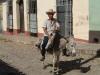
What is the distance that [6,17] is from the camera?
27.4 m

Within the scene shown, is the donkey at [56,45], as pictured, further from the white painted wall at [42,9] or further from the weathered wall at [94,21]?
the white painted wall at [42,9]

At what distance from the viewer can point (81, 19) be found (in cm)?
1870

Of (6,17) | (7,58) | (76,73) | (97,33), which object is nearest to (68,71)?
(76,73)

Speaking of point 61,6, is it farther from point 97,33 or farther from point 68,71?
point 68,71

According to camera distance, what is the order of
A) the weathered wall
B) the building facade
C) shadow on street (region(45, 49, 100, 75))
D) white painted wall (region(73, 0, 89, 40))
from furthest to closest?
white painted wall (region(73, 0, 89, 40)), the building facade, the weathered wall, shadow on street (region(45, 49, 100, 75))

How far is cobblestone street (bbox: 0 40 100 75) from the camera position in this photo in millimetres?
13344

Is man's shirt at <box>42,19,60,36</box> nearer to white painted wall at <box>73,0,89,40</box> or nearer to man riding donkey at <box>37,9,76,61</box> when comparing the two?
man riding donkey at <box>37,9,76,61</box>

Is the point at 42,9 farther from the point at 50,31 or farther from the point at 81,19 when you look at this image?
the point at 50,31

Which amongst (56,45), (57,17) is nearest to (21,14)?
(57,17)

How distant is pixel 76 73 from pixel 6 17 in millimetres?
14983

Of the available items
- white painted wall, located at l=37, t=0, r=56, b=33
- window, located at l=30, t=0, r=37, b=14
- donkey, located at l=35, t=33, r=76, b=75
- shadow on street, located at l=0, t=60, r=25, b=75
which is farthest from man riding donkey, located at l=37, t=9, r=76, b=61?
window, located at l=30, t=0, r=37, b=14

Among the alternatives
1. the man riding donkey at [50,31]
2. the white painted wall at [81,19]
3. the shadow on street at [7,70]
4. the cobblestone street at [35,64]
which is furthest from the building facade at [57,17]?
the man riding donkey at [50,31]

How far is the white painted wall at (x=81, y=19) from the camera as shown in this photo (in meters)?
18.3

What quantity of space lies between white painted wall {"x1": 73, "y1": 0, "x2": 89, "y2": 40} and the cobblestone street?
222 cm
